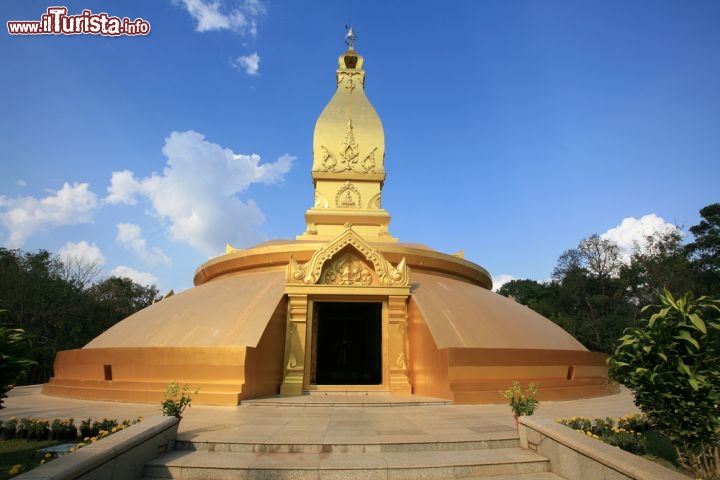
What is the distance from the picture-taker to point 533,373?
1031cm

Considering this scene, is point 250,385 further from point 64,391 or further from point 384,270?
point 64,391

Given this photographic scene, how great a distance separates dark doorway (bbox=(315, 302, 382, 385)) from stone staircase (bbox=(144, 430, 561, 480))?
1063cm

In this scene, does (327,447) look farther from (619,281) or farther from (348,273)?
(619,281)

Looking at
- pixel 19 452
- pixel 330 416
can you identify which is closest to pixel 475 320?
pixel 330 416

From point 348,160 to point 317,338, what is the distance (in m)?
8.79

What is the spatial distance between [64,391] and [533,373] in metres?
12.1

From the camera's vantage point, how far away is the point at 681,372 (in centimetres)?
475

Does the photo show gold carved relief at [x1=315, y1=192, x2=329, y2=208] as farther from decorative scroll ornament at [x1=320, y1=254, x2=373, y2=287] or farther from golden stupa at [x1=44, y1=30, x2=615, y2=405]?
decorative scroll ornament at [x1=320, y1=254, x2=373, y2=287]

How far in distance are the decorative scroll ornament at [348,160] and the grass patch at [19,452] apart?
532 inches

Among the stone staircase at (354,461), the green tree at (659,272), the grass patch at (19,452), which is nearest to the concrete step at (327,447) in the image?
the stone staircase at (354,461)

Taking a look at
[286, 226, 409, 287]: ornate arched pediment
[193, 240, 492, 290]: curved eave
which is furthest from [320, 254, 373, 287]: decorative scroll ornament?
[193, 240, 492, 290]: curved eave

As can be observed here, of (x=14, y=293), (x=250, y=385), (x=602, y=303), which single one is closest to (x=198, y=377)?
(x=250, y=385)

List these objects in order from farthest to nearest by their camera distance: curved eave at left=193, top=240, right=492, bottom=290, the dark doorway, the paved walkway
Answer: the dark doorway → curved eave at left=193, top=240, right=492, bottom=290 → the paved walkway

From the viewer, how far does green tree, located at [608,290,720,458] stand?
15.3ft
